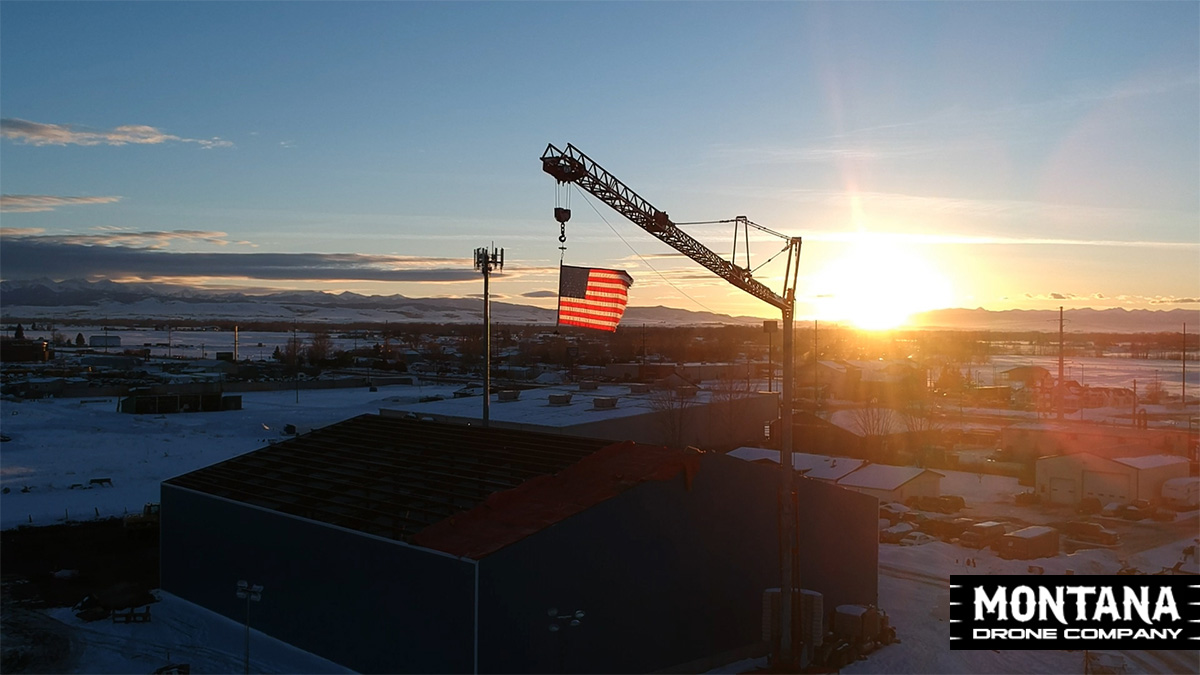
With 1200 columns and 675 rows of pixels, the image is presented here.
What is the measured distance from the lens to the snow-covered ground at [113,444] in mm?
31984

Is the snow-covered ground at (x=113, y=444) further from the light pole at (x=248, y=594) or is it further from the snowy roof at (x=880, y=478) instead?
the snowy roof at (x=880, y=478)

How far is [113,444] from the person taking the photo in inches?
1724

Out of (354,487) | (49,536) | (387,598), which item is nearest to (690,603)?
(387,598)

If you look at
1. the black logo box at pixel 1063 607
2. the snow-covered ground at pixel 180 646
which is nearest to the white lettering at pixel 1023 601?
the black logo box at pixel 1063 607

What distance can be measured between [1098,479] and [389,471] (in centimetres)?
3219

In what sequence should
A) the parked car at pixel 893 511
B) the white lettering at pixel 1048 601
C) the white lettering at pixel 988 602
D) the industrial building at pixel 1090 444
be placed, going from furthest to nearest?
the industrial building at pixel 1090 444, the parked car at pixel 893 511, the white lettering at pixel 1048 601, the white lettering at pixel 988 602

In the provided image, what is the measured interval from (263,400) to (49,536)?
40.4 metres

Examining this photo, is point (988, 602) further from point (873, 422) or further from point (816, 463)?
point (873, 422)

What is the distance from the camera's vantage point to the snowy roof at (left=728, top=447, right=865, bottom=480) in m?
36.6

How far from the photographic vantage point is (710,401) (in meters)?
48.1

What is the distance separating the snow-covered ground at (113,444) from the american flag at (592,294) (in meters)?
19.9

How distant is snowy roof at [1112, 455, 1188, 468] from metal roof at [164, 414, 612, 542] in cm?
2919

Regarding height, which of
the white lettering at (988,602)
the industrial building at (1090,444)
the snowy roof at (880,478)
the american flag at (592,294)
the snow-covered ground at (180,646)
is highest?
the american flag at (592,294)

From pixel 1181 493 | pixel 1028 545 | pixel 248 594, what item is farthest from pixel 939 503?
pixel 248 594
